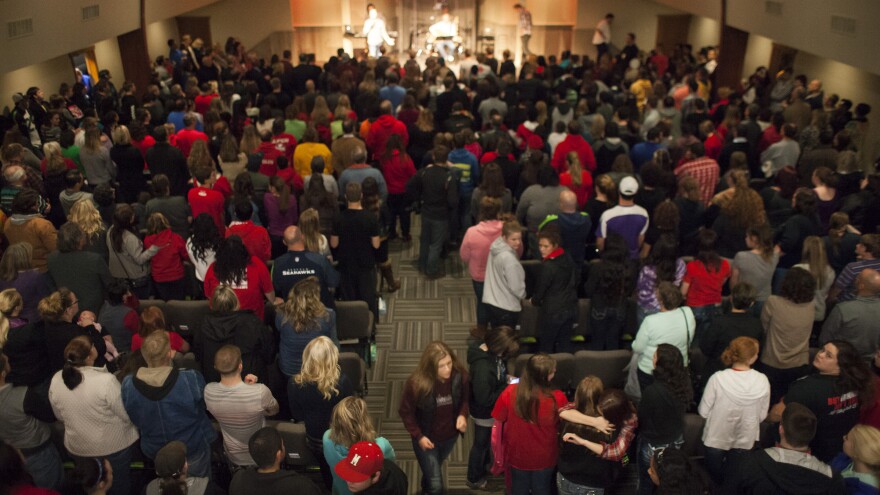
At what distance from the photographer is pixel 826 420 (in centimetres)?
388

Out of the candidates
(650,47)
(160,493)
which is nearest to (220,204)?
(160,493)

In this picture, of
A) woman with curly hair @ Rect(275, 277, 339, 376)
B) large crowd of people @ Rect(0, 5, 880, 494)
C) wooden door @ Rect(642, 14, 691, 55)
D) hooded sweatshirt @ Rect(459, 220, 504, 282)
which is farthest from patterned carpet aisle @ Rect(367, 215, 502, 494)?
wooden door @ Rect(642, 14, 691, 55)

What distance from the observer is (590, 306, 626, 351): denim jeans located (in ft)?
17.0

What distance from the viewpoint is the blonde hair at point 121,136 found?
704 centimetres

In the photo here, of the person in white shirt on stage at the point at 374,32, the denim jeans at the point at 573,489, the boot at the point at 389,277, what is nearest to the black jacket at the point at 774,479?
the denim jeans at the point at 573,489

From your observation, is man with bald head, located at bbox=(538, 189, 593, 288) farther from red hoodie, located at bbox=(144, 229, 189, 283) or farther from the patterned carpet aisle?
red hoodie, located at bbox=(144, 229, 189, 283)

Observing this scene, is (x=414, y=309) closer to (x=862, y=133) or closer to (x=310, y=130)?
(x=310, y=130)

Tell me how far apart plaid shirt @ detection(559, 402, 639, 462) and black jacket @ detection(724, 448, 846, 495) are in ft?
1.71

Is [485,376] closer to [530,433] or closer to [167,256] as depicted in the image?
[530,433]

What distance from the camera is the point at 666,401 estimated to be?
3.69 meters

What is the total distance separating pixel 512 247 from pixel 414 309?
6.57ft

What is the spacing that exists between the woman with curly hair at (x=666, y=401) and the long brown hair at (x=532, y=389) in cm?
57

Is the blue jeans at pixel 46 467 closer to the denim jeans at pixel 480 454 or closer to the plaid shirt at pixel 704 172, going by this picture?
the denim jeans at pixel 480 454

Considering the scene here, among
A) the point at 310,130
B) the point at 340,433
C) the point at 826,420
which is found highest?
the point at 310,130
